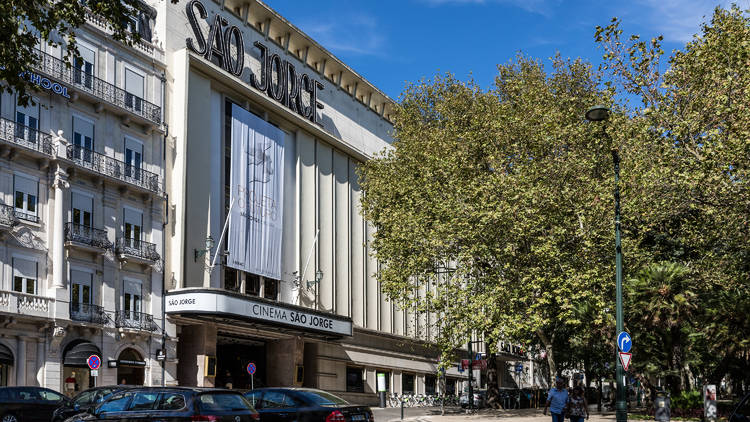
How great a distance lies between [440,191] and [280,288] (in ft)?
39.5

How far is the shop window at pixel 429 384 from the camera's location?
61153 mm

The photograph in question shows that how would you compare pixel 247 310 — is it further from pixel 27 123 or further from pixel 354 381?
pixel 354 381

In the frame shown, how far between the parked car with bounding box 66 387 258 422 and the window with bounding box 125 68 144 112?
2250cm

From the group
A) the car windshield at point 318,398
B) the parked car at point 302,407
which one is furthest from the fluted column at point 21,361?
the car windshield at point 318,398

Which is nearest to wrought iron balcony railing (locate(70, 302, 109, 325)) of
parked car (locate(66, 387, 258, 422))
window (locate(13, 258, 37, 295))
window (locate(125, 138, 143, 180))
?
window (locate(13, 258, 37, 295))

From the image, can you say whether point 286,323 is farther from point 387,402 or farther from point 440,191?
point 387,402

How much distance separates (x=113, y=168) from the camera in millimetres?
34406

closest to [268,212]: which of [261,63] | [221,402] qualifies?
[261,63]

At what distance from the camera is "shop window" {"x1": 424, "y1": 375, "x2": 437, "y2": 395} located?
61.2 metres

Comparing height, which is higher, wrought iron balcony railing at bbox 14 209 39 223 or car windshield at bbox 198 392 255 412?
wrought iron balcony railing at bbox 14 209 39 223

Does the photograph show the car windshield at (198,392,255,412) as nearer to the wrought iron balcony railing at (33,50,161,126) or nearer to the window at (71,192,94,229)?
the wrought iron balcony railing at (33,50,161,126)

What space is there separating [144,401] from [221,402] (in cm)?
153

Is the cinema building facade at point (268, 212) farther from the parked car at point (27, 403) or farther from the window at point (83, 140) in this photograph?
the parked car at point (27, 403)

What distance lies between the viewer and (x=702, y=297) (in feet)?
126
